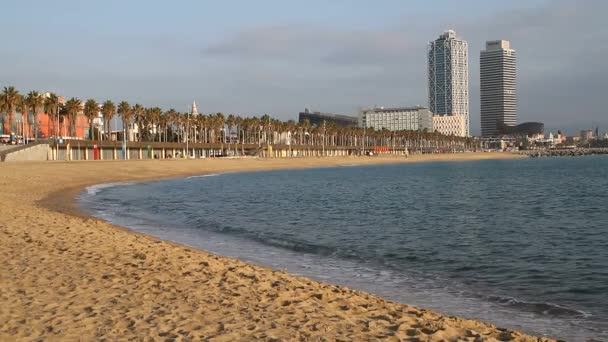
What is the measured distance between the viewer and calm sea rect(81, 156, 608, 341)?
11.5 meters

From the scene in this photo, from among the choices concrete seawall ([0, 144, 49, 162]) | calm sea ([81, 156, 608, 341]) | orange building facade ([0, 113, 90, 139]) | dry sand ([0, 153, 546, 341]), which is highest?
orange building facade ([0, 113, 90, 139])

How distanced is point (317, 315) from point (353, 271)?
5833 mm

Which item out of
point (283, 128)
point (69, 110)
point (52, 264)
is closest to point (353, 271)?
point (52, 264)

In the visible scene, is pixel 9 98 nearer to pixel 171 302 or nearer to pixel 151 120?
pixel 151 120

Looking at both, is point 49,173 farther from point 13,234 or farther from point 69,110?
point 69,110

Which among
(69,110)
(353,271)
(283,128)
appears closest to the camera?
Answer: (353,271)

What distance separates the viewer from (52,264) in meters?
12.6

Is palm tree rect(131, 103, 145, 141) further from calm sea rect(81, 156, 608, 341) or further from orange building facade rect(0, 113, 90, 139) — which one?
calm sea rect(81, 156, 608, 341)

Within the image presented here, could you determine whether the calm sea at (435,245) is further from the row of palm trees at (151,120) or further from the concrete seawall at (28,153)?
the row of palm trees at (151,120)

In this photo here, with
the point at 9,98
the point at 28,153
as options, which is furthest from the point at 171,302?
the point at 9,98

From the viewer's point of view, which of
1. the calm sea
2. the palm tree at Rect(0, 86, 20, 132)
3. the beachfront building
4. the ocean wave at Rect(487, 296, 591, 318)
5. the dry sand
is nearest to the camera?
the dry sand

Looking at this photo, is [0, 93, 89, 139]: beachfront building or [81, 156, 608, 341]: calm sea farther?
[0, 93, 89, 139]: beachfront building

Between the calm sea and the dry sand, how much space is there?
1.86 metres

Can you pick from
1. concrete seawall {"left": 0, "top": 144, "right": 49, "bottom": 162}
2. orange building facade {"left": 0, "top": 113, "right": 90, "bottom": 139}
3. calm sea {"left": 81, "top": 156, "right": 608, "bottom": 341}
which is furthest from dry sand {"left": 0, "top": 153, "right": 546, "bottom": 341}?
orange building facade {"left": 0, "top": 113, "right": 90, "bottom": 139}
